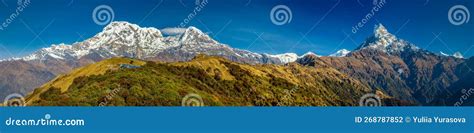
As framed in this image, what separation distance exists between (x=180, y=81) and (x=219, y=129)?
91.2 m

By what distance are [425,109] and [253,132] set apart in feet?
77.1

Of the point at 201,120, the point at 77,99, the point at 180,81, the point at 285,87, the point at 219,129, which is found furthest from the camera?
the point at 285,87

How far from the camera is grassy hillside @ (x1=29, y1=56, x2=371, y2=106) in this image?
99.2m

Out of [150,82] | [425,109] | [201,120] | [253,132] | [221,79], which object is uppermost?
[221,79]

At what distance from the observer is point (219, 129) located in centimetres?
3278

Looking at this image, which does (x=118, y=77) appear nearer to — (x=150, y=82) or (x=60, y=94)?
(x=150, y=82)

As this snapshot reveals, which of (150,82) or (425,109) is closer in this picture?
(425,109)

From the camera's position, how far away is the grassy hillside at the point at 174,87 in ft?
326

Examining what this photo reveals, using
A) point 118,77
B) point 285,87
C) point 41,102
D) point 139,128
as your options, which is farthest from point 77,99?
point 285,87

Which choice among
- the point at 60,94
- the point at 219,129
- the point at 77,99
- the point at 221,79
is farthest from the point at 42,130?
the point at 221,79

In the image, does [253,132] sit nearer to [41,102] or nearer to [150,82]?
[41,102]

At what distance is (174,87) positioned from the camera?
116688 millimetres

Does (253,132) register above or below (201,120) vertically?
below

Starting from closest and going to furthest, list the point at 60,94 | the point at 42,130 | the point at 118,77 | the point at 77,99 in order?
the point at 42,130, the point at 77,99, the point at 60,94, the point at 118,77
